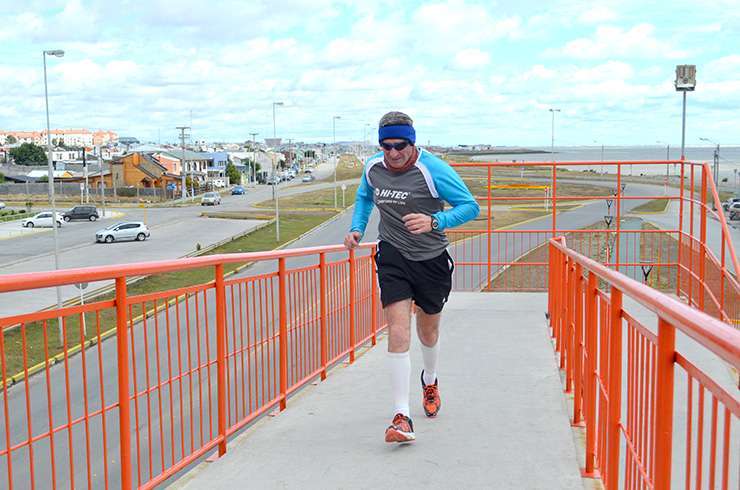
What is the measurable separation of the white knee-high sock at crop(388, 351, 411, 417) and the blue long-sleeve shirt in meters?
0.65

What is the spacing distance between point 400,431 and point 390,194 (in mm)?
1502

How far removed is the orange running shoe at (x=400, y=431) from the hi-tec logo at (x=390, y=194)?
1383 millimetres

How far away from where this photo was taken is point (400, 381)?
535 centimetres

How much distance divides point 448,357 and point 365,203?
3.09 metres

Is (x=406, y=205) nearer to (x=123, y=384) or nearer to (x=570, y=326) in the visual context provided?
(x=570, y=326)

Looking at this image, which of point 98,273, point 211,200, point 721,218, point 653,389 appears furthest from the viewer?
point 211,200

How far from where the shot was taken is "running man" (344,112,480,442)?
520 centimetres

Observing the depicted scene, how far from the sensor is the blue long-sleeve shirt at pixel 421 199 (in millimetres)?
5293

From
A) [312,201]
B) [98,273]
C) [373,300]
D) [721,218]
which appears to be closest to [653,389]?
[98,273]

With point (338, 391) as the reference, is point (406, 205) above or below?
above

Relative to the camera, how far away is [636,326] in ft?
10.3

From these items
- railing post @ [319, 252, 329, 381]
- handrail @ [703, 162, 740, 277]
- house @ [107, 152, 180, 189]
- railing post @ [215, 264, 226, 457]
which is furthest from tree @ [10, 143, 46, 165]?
railing post @ [215, 264, 226, 457]

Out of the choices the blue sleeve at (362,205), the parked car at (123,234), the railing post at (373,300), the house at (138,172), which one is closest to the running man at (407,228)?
the blue sleeve at (362,205)

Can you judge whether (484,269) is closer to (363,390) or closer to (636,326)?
(363,390)
